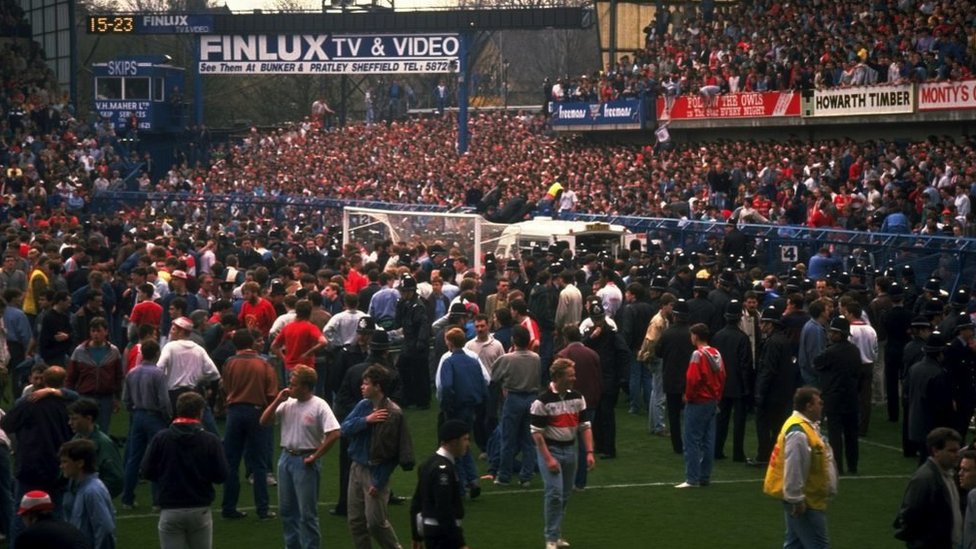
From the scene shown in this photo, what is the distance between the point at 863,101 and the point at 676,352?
20.1 metres

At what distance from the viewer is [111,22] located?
169 feet

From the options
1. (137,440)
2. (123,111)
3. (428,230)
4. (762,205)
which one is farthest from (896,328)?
(123,111)

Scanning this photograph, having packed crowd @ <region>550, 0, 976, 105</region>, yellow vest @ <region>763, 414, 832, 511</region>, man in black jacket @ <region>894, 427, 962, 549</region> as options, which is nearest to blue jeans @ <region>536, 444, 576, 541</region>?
yellow vest @ <region>763, 414, 832, 511</region>

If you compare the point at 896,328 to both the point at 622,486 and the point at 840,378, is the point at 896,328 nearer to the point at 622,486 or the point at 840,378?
the point at 840,378

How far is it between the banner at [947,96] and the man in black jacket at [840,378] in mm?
17928

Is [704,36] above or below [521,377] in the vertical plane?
above

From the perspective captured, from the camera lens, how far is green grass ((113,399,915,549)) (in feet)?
42.8

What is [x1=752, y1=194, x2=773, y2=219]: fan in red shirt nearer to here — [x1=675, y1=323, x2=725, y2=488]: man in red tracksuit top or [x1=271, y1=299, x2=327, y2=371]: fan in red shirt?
[x1=675, y1=323, x2=725, y2=488]: man in red tracksuit top

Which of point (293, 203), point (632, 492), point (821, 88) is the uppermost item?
point (821, 88)

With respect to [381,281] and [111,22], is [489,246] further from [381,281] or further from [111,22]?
[111,22]

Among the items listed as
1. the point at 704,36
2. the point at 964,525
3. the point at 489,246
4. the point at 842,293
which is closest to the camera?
the point at 964,525

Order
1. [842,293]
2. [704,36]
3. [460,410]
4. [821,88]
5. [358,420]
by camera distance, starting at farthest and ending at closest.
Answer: [704,36] → [821,88] → [842,293] → [460,410] → [358,420]

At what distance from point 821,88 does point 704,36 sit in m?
7.71

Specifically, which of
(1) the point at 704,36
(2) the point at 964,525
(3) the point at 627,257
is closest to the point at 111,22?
(1) the point at 704,36
